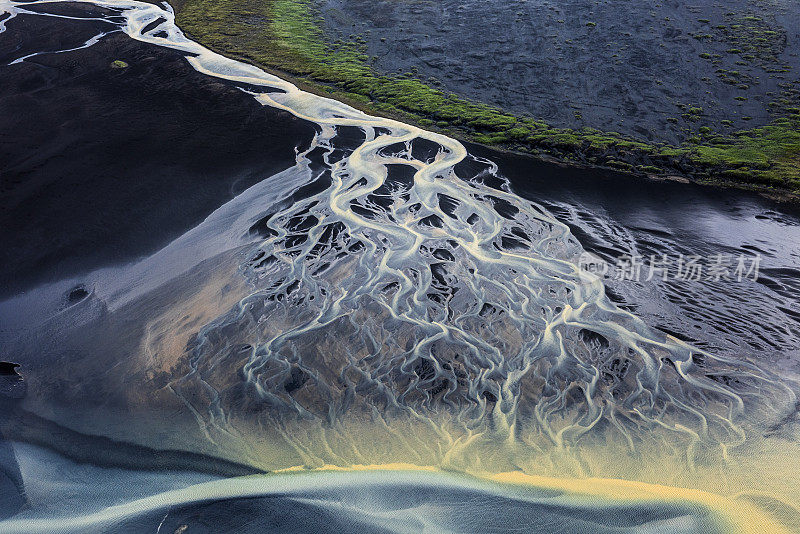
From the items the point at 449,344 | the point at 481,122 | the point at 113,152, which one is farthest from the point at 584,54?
the point at 113,152

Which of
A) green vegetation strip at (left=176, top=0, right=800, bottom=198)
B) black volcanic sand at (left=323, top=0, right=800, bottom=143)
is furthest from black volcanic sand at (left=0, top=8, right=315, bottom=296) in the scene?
black volcanic sand at (left=323, top=0, right=800, bottom=143)

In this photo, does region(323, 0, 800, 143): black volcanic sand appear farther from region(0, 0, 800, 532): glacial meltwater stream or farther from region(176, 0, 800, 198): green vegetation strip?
region(0, 0, 800, 532): glacial meltwater stream

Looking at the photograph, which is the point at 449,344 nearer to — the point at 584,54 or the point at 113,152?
the point at 113,152

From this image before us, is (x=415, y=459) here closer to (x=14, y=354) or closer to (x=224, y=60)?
(x=14, y=354)

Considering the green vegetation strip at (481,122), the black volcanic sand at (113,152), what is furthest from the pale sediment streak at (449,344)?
the green vegetation strip at (481,122)

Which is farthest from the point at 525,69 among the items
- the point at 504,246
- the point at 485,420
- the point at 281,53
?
the point at 485,420
